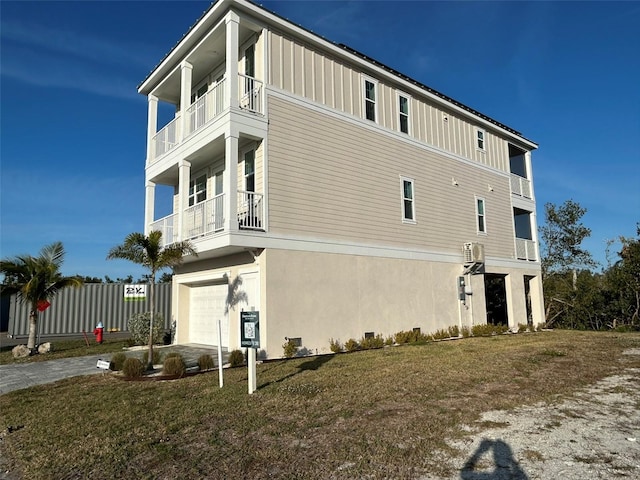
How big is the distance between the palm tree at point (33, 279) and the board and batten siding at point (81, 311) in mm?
7474

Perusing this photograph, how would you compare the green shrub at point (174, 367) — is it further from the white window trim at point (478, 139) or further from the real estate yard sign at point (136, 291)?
the white window trim at point (478, 139)

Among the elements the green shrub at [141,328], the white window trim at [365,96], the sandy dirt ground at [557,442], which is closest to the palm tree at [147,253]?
the green shrub at [141,328]

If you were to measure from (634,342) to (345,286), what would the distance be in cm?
858

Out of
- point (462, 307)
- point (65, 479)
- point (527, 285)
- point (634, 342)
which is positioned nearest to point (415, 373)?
point (65, 479)

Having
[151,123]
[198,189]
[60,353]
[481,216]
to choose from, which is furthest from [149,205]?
[481,216]

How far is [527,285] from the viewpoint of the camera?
23.8 meters

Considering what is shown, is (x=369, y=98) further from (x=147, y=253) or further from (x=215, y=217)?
(x=147, y=253)

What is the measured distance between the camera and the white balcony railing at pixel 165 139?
15352 millimetres

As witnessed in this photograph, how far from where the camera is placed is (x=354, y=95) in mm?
15398

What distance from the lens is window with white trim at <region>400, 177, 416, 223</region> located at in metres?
16.5

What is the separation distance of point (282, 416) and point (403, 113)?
1358 cm

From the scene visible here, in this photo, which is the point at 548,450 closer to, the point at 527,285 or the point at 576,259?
the point at 527,285

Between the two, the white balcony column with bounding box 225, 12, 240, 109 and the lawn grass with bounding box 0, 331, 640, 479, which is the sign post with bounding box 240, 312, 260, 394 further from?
the white balcony column with bounding box 225, 12, 240, 109

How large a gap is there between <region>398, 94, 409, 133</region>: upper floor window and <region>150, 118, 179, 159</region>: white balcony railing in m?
7.98
